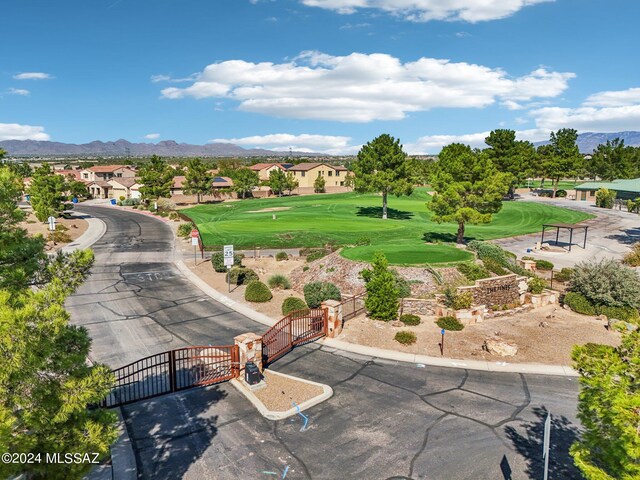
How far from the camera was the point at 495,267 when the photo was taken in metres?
28.8

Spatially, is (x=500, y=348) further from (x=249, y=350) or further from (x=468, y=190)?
(x=468, y=190)

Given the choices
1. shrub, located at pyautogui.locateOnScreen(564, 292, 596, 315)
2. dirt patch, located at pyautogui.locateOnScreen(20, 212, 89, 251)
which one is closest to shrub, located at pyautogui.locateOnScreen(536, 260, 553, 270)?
shrub, located at pyautogui.locateOnScreen(564, 292, 596, 315)

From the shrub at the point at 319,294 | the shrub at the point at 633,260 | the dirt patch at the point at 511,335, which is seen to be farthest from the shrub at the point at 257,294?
the shrub at the point at 633,260

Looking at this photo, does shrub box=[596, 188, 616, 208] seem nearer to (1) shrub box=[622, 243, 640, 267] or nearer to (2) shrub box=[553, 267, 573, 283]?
(1) shrub box=[622, 243, 640, 267]

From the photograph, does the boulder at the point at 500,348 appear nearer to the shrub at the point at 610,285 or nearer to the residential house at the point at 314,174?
the shrub at the point at 610,285

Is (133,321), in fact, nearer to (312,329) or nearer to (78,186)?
(312,329)

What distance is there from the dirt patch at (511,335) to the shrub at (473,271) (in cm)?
358

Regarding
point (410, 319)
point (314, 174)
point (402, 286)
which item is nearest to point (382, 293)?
point (410, 319)

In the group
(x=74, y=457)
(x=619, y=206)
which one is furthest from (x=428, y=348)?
(x=619, y=206)

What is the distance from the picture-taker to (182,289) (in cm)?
3064

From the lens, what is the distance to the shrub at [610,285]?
2382cm

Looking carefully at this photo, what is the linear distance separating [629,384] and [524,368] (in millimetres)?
11687

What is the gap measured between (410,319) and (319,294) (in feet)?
18.2

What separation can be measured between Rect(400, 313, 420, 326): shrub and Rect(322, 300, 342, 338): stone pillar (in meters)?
3.86
